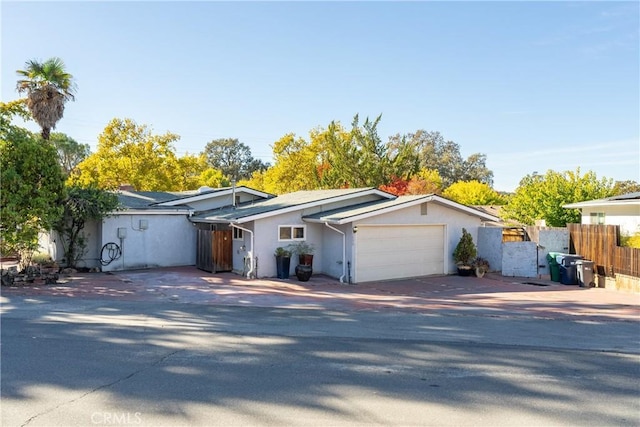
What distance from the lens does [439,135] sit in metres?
73.8

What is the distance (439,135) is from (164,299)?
66.7 metres

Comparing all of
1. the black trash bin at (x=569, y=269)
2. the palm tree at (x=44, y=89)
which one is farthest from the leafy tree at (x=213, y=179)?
the black trash bin at (x=569, y=269)

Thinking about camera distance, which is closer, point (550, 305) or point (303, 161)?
point (550, 305)

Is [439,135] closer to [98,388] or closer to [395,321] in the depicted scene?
[395,321]

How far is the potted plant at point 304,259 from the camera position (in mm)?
16406

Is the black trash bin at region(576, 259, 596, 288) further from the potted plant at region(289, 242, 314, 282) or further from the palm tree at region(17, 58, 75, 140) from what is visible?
the palm tree at region(17, 58, 75, 140)

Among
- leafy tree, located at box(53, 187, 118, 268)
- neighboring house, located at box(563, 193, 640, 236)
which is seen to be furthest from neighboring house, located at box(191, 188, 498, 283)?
neighboring house, located at box(563, 193, 640, 236)

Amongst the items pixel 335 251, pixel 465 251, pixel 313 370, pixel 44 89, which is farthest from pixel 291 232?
pixel 44 89

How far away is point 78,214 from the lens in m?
17.7

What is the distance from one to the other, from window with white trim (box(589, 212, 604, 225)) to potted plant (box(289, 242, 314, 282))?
16090 mm

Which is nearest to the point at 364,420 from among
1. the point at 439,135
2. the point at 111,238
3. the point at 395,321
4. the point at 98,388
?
the point at 98,388

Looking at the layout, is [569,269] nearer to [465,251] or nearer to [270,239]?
[465,251]

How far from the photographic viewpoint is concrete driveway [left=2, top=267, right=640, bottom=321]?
12.1m

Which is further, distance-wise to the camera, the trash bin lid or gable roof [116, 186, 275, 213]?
gable roof [116, 186, 275, 213]
